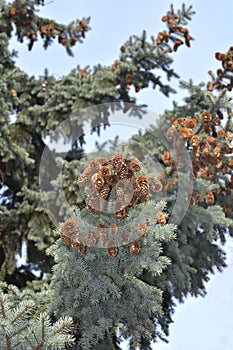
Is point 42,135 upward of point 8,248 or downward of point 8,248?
upward

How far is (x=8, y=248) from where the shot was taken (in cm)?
717

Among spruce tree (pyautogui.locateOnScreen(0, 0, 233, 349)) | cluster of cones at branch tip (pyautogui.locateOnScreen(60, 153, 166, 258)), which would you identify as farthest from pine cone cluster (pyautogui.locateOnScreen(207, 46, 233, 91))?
cluster of cones at branch tip (pyautogui.locateOnScreen(60, 153, 166, 258))

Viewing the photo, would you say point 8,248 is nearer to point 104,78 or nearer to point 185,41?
point 104,78

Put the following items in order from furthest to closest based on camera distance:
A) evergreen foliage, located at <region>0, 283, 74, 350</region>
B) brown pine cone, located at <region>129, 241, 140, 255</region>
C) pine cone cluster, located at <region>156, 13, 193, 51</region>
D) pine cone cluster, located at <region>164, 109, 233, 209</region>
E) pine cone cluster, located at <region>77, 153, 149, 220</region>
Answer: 1. pine cone cluster, located at <region>156, 13, 193, 51</region>
2. pine cone cluster, located at <region>164, 109, 233, 209</region>
3. brown pine cone, located at <region>129, 241, 140, 255</region>
4. pine cone cluster, located at <region>77, 153, 149, 220</region>
5. evergreen foliage, located at <region>0, 283, 74, 350</region>

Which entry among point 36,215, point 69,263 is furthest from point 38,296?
point 36,215

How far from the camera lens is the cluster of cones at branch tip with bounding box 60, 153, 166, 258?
4.10 meters

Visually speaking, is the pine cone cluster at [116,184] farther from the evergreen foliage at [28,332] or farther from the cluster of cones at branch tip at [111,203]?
the evergreen foliage at [28,332]

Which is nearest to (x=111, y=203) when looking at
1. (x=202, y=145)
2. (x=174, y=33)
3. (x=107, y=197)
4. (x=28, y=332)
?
(x=107, y=197)

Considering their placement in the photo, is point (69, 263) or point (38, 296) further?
point (38, 296)

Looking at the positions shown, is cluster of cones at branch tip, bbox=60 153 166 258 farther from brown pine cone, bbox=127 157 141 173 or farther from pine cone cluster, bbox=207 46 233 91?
pine cone cluster, bbox=207 46 233 91

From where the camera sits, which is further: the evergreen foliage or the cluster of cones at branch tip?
the cluster of cones at branch tip

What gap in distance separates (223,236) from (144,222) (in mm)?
3015

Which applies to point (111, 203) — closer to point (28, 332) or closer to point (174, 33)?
point (28, 332)

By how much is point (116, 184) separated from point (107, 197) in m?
0.15
